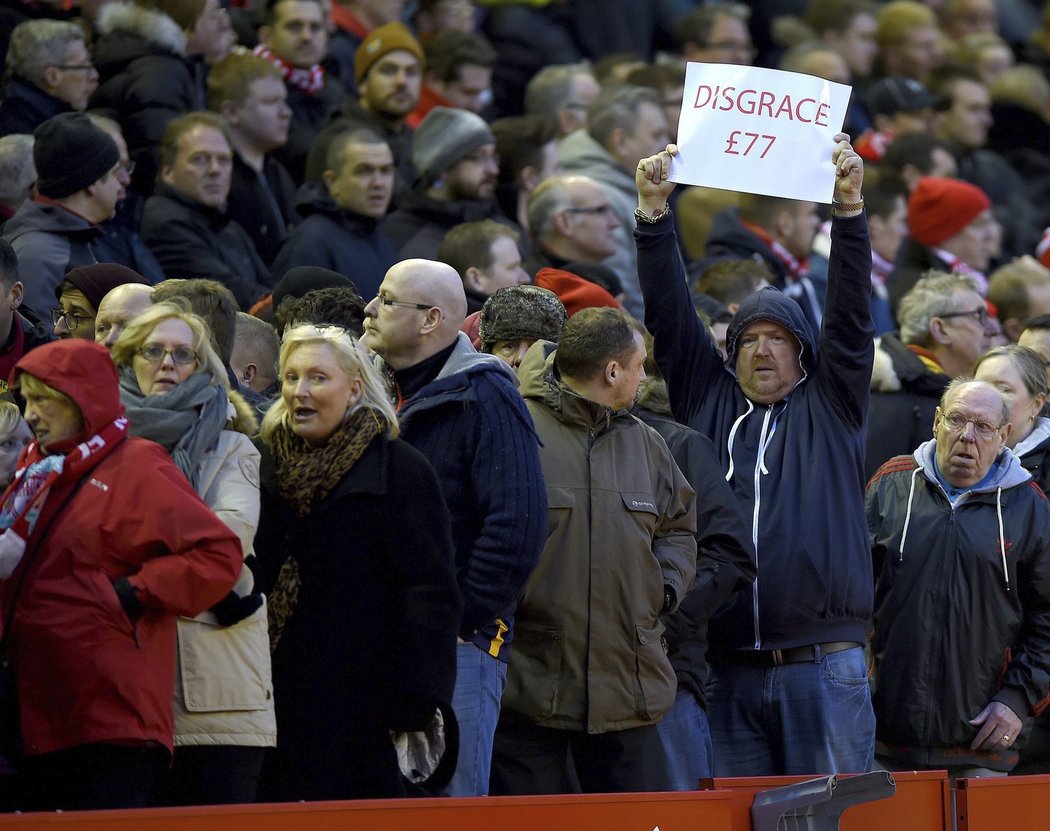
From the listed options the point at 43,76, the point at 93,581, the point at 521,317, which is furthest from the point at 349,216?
the point at 93,581

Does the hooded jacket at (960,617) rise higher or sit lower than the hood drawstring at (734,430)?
lower

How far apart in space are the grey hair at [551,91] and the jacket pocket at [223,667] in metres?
6.99

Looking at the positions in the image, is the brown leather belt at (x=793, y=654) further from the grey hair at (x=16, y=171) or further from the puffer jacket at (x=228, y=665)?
the grey hair at (x=16, y=171)

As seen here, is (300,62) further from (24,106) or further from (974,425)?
(974,425)

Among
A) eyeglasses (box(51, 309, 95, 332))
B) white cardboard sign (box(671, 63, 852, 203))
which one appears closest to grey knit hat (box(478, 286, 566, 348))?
white cardboard sign (box(671, 63, 852, 203))

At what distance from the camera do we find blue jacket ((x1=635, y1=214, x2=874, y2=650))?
6.13 m

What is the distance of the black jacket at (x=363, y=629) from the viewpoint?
4.89 metres

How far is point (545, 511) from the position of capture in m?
5.39

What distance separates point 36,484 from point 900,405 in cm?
449

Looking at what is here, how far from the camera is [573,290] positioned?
24.0 ft

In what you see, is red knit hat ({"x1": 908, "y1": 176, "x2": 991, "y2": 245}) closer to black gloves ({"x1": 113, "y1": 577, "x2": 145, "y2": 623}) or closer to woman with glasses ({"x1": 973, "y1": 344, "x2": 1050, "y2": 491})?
woman with glasses ({"x1": 973, "y1": 344, "x2": 1050, "y2": 491})

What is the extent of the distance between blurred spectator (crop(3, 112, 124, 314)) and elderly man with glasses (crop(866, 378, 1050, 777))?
326 cm

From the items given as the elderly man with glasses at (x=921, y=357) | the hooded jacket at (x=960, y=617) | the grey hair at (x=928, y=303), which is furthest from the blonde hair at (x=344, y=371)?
the grey hair at (x=928, y=303)

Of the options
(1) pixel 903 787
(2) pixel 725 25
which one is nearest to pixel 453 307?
(1) pixel 903 787
